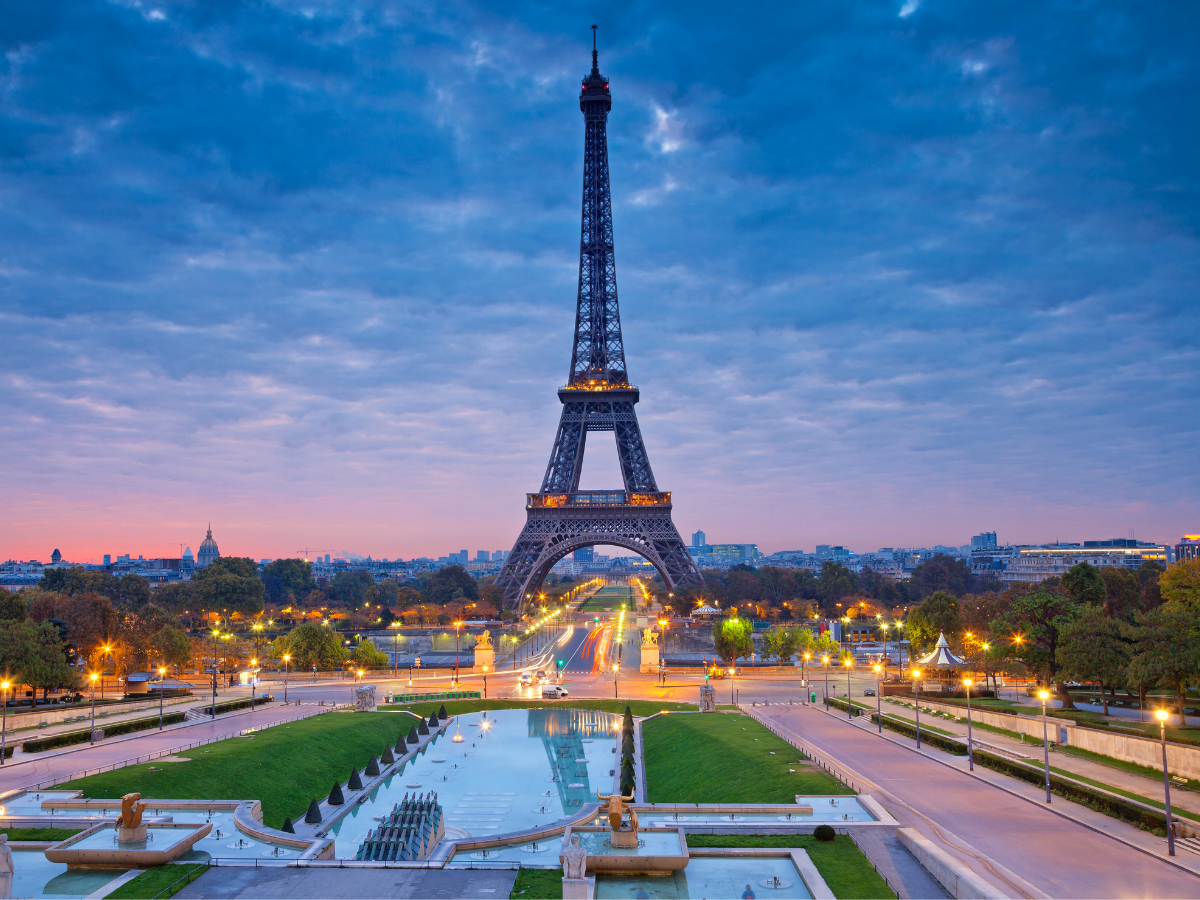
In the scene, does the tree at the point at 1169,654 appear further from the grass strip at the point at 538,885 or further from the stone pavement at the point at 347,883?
the stone pavement at the point at 347,883

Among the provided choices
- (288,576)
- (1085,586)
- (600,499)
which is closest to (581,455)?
(600,499)

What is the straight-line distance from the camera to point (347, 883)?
24703mm

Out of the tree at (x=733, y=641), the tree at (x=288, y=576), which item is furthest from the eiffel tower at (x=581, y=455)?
the tree at (x=288, y=576)

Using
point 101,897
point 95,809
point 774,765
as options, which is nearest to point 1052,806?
point 774,765

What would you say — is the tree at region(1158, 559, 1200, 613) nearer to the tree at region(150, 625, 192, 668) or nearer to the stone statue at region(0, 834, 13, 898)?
the stone statue at region(0, 834, 13, 898)

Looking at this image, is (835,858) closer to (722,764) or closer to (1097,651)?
(722,764)

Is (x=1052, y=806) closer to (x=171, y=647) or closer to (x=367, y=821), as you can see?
(x=367, y=821)

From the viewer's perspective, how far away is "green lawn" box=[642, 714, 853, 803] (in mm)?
33875

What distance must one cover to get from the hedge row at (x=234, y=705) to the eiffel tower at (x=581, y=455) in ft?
129

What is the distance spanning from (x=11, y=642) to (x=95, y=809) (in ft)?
86.4

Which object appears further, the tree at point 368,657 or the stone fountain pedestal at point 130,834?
the tree at point 368,657

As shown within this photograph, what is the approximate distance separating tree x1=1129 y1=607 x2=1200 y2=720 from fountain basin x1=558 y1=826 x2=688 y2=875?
25.4 m

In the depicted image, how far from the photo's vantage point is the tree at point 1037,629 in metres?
50.5

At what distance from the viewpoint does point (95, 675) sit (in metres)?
71.3
